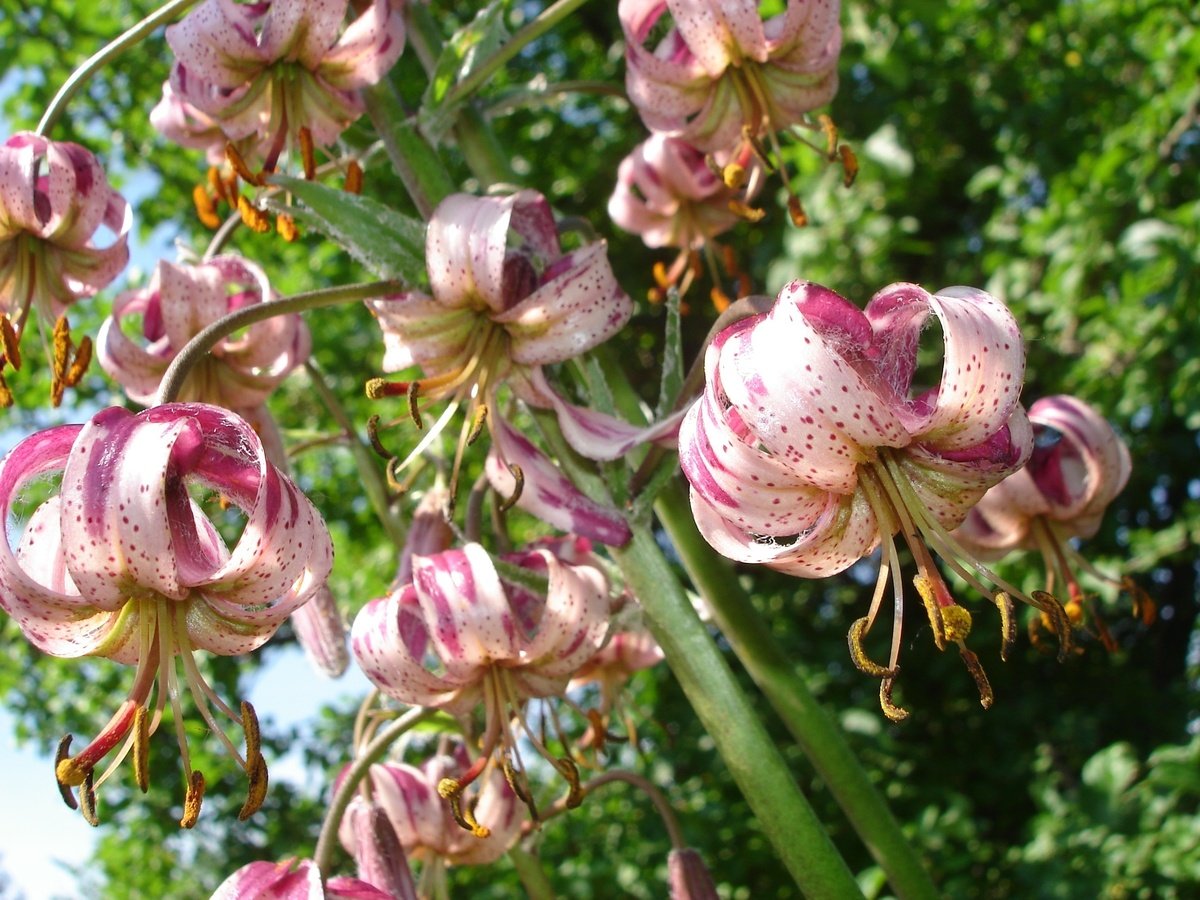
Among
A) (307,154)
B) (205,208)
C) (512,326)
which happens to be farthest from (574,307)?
(205,208)

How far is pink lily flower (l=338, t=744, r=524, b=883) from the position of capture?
1065 mm

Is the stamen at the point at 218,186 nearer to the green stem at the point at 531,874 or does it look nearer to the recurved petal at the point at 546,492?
the recurved petal at the point at 546,492

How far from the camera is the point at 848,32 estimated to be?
3057 millimetres

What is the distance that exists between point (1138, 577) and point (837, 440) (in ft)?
10.3

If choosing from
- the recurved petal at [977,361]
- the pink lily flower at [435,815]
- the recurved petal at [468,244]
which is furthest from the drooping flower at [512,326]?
the pink lily flower at [435,815]

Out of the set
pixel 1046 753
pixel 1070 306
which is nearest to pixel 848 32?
pixel 1070 306

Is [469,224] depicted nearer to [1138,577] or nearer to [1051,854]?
[1051,854]

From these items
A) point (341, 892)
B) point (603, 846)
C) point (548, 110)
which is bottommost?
point (603, 846)

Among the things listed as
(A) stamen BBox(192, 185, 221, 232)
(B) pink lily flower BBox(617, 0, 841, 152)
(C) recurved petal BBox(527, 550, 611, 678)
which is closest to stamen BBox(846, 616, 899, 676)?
(C) recurved petal BBox(527, 550, 611, 678)

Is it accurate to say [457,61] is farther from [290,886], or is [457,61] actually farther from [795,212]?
[290,886]

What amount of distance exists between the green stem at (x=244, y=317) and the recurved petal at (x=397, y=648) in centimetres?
22

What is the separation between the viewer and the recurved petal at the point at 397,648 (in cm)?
89

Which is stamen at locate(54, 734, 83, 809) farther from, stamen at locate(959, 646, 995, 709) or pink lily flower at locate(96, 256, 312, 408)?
stamen at locate(959, 646, 995, 709)

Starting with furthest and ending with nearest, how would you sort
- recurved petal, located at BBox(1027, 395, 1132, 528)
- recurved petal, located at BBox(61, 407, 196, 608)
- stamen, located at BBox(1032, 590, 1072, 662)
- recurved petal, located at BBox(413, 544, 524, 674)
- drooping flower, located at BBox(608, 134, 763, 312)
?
drooping flower, located at BBox(608, 134, 763, 312) → recurved petal, located at BBox(1027, 395, 1132, 528) → recurved petal, located at BBox(413, 544, 524, 674) → stamen, located at BBox(1032, 590, 1072, 662) → recurved petal, located at BBox(61, 407, 196, 608)
